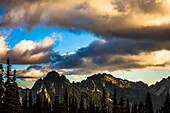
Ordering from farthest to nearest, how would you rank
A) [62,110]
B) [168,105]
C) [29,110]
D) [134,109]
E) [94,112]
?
[94,112] < [134,109] < [29,110] < [62,110] < [168,105]

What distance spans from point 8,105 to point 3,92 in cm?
287

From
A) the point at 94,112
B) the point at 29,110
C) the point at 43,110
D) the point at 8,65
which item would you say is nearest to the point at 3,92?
the point at 8,65

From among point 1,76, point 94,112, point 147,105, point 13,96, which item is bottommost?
point 94,112

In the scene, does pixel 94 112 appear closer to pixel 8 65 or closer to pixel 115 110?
pixel 115 110

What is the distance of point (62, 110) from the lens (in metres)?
91.8

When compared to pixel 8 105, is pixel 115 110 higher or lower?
lower

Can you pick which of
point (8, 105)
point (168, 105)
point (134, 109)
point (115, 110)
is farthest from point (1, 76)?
point (134, 109)

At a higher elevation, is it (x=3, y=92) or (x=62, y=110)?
(x=3, y=92)

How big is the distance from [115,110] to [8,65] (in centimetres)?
4945

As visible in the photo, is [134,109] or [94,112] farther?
[94,112]

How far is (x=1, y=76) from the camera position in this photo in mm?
46094

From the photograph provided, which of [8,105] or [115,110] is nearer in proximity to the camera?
[8,105]

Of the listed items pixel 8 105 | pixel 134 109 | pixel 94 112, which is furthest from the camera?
pixel 94 112

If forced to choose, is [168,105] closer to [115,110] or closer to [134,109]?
[115,110]
